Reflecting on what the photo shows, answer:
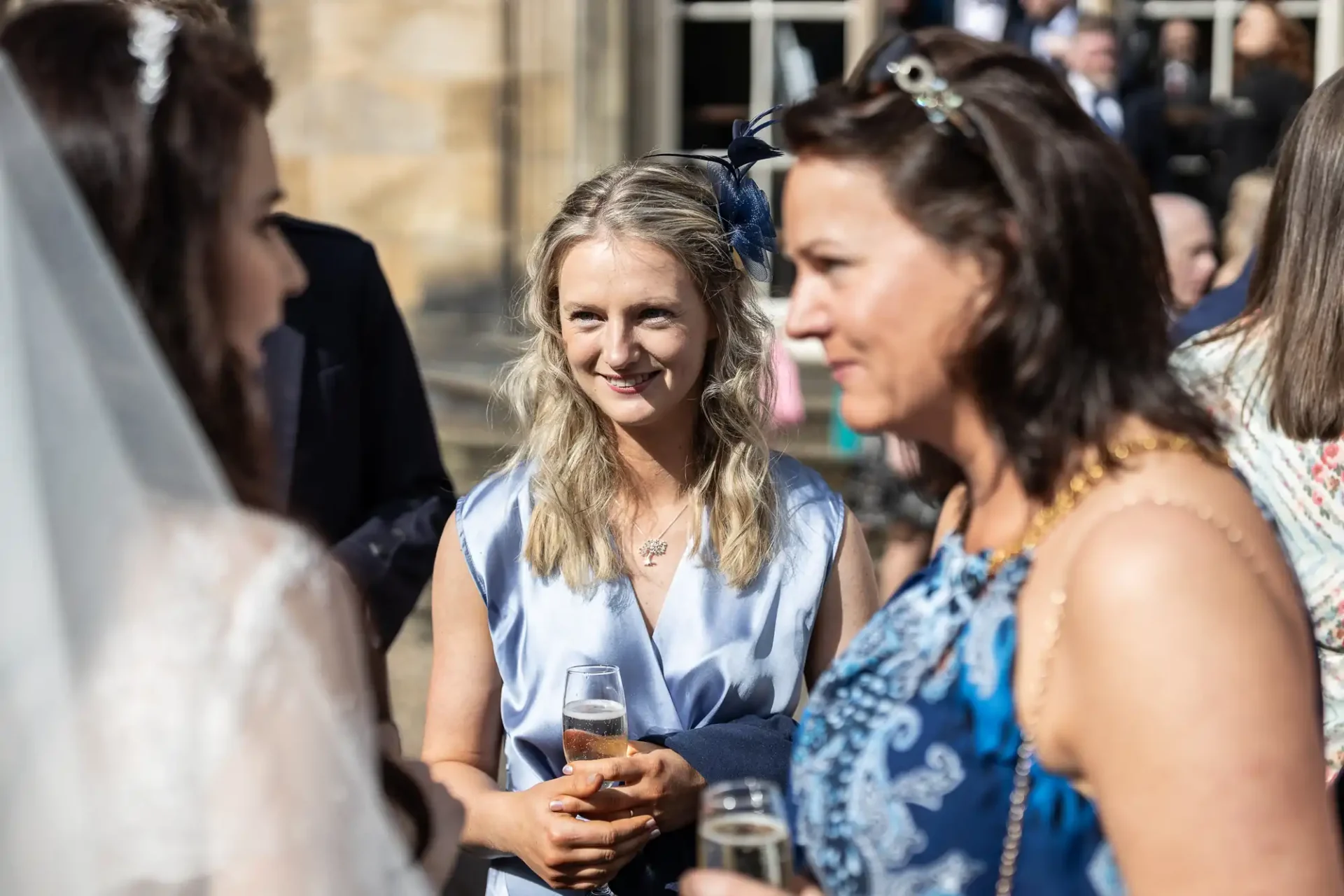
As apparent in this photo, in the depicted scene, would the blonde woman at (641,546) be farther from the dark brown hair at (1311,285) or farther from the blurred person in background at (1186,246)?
the blurred person in background at (1186,246)

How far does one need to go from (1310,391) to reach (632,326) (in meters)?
1.22

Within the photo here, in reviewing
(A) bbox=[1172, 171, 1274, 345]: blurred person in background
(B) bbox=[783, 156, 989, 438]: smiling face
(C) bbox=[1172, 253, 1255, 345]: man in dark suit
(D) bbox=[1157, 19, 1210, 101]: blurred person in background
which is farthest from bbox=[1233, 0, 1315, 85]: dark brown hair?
(B) bbox=[783, 156, 989, 438]: smiling face

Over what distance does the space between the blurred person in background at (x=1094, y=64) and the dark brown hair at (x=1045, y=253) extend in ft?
19.8

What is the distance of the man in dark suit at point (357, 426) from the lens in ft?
9.91

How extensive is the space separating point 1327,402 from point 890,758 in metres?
1.46

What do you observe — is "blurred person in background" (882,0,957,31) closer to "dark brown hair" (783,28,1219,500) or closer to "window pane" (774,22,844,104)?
"window pane" (774,22,844,104)

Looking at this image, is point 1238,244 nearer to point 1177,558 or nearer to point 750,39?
point 750,39

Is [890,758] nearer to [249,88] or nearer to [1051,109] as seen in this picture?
[1051,109]

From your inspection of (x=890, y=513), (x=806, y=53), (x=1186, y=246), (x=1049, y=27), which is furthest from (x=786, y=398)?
(x=806, y=53)

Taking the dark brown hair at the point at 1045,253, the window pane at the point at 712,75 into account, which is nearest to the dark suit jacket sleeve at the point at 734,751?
the dark brown hair at the point at 1045,253

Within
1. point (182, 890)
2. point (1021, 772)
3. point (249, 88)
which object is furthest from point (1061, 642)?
point (249, 88)

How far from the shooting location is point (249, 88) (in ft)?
5.68

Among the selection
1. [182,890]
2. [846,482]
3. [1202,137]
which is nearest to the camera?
[182,890]

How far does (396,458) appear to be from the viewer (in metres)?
3.16
